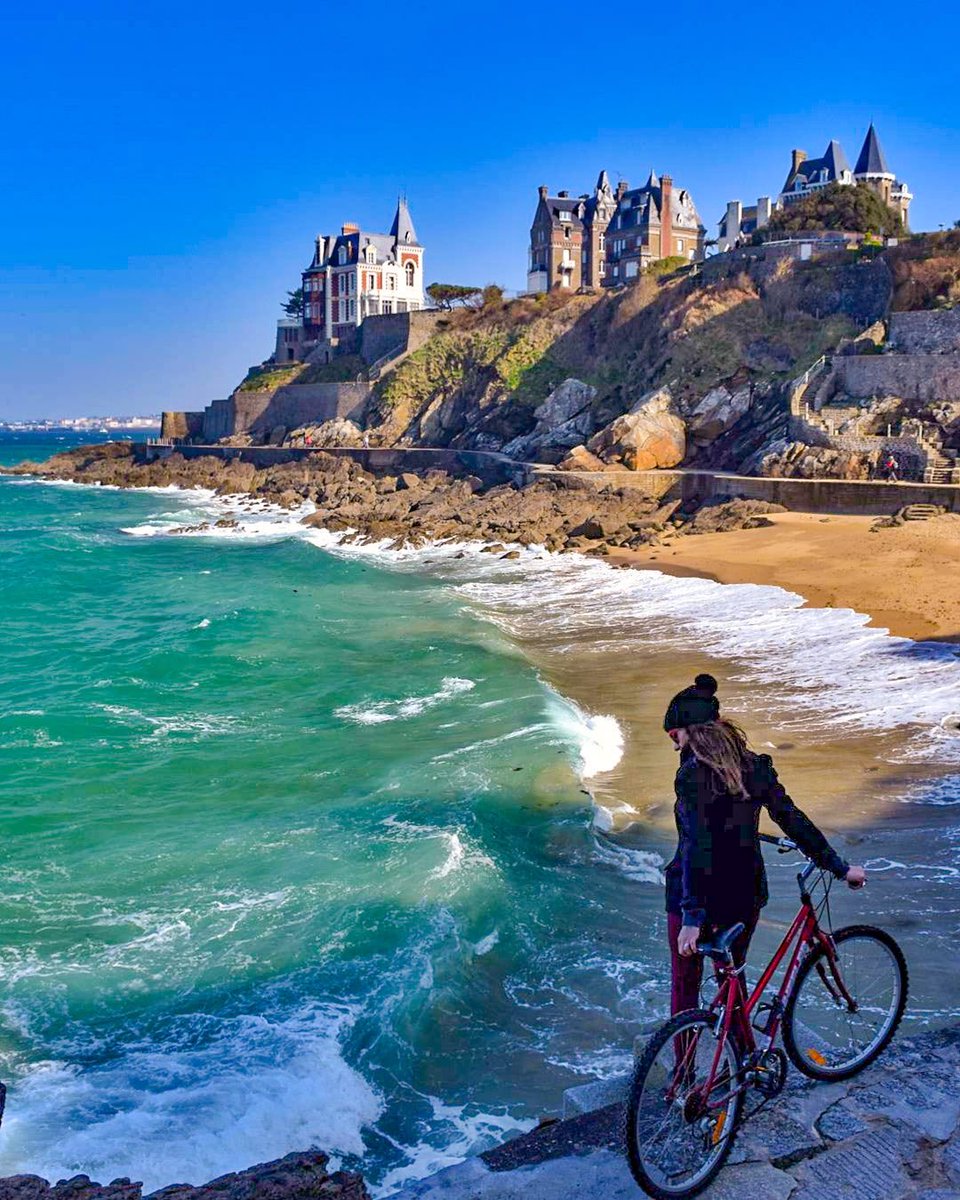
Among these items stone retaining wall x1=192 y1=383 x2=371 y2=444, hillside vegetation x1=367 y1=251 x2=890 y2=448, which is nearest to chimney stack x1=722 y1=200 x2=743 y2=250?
hillside vegetation x1=367 y1=251 x2=890 y2=448

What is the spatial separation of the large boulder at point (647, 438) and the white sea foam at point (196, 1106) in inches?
1218

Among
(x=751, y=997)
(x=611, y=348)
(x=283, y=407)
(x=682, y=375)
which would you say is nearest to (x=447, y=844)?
(x=751, y=997)

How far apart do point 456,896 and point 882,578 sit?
13.9 meters

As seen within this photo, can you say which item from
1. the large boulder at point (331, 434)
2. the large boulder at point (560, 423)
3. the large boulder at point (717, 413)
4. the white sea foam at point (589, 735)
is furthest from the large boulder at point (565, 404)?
the white sea foam at point (589, 735)

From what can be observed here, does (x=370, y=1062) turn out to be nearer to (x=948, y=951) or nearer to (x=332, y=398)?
(x=948, y=951)

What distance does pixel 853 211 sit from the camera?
41.2 metres

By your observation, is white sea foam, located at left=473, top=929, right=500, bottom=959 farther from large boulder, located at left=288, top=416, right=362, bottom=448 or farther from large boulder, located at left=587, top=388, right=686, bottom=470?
large boulder, located at left=288, top=416, right=362, bottom=448

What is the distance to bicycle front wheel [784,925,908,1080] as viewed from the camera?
4.26 m

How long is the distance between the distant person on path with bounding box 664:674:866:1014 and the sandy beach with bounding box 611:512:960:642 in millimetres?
12495

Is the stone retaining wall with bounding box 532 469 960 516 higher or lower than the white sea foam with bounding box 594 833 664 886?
higher

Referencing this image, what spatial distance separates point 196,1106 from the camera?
5.91 metres

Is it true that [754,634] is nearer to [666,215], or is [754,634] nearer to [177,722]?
[177,722]

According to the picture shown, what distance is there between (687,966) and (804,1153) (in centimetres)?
72

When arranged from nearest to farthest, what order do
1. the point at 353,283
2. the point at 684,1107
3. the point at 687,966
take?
the point at 684,1107, the point at 687,966, the point at 353,283
